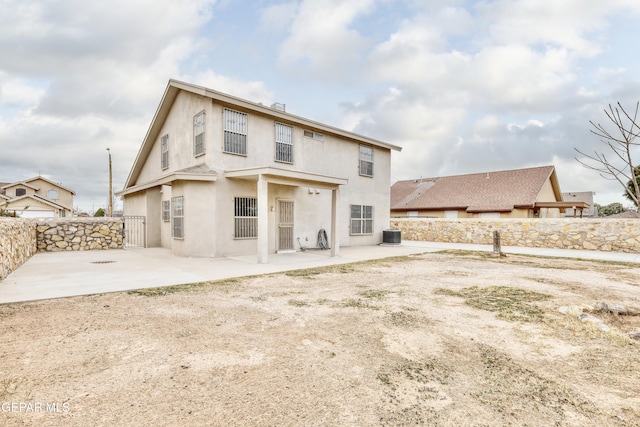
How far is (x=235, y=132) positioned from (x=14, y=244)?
7256mm

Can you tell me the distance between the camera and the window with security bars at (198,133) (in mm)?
11770

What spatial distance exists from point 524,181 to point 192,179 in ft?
86.1

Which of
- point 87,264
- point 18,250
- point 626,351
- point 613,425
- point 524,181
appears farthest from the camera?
point 524,181

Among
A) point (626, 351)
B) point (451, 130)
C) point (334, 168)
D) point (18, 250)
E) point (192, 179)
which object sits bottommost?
point (626, 351)

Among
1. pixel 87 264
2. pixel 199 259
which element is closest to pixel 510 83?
pixel 199 259

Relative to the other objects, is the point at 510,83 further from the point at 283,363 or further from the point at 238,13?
the point at 283,363

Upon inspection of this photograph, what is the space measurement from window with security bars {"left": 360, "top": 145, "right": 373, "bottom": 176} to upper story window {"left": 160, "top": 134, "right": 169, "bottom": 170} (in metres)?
9.60

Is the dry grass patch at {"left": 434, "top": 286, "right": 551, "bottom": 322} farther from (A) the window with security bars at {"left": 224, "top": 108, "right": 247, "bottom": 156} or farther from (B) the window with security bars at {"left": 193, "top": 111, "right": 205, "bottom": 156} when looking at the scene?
(B) the window with security bars at {"left": 193, "top": 111, "right": 205, "bottom": 156}

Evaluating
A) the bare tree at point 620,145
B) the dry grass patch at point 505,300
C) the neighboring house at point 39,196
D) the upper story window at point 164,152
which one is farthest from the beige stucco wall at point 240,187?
the neighboring house at point 39,196

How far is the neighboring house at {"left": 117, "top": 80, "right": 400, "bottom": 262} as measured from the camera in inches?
441

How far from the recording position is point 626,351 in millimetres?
3512

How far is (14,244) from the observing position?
8.44 m

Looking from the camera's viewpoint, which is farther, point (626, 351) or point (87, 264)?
point (87, 264)

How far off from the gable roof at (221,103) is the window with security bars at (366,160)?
0.39 m
